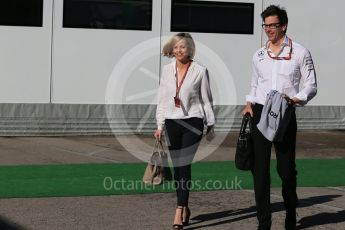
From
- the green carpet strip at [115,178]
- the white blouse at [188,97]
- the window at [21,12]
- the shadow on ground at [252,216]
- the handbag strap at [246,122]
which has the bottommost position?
the shadow on ground at [252,216]

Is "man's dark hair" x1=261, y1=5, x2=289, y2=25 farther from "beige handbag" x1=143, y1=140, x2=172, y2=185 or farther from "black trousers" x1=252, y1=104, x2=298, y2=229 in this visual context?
"beige handbag" x1=143, y1=140, x2=172, y2=185

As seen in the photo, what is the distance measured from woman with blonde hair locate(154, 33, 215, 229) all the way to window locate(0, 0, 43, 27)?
6.61m

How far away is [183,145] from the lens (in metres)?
7.52

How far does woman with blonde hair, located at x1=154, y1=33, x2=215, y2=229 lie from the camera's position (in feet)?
24.6

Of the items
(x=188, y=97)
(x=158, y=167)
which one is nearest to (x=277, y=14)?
(x=188, y=97)

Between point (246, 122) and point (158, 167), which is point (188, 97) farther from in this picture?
point (158, 167)

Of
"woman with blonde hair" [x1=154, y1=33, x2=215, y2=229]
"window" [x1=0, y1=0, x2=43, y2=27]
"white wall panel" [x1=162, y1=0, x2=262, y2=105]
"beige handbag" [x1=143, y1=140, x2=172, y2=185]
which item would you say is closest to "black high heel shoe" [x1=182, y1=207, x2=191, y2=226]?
"woman with blonde hair" [x1=154, y1=33, x2=215, y2=229]

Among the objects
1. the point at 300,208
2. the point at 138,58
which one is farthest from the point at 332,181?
the point at 138,58

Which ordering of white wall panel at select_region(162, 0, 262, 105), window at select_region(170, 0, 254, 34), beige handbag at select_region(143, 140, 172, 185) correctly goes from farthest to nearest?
white wall panel at select_region(162, 0, 262, 105) < window at select_region(170, 0, 254, 34) < beige handbag at select_region(143, 140, 172, 185)

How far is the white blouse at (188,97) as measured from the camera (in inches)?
297

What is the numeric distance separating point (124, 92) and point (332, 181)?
5011 millimetres

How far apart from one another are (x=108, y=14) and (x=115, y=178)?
15.8 ft

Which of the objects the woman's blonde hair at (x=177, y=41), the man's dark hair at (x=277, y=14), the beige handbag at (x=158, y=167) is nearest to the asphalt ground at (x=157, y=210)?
the beige handbag at (x=158, y=167)

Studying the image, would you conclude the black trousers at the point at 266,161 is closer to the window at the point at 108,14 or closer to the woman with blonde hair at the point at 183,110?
the woman with blonde hair at the point at 183,110
